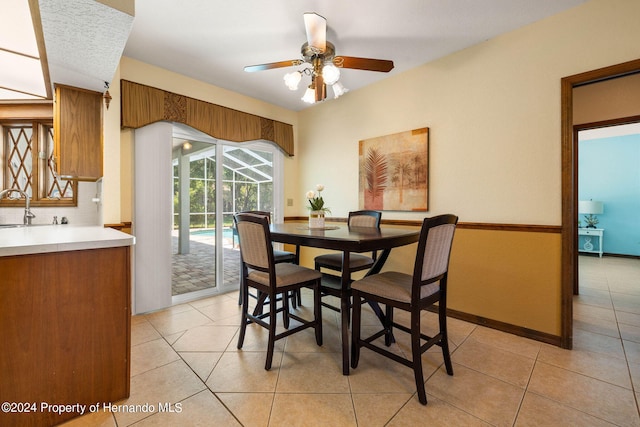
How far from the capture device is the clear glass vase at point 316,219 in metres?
2.43

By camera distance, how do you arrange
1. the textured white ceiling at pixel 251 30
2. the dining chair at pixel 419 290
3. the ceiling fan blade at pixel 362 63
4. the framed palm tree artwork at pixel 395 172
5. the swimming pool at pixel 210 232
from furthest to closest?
the swimming pool at pixel 210 232
the framed palm tree artwork at pixel 395 172
the ceiling fan blade at pixel 362 63
the textured white ceiling at pixel 251 30
the dining chair at pixel 419 290

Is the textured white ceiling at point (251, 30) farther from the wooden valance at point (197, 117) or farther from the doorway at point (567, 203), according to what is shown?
the doorway at point (567, 203)

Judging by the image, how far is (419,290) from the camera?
149 cm

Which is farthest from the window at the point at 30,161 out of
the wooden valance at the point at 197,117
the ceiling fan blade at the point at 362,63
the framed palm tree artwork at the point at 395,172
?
the framed palm tree artwork at the point at 395,172

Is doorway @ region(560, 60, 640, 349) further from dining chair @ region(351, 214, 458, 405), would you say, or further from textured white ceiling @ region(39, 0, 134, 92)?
textured white ceiling @ region(39, 0, 134, 92)

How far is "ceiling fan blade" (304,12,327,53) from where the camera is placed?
1815 millimetres

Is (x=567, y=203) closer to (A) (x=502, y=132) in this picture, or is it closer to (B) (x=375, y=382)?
(A) (x=502, y=132)

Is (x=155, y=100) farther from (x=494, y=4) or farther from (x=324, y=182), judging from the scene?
(x=494, y=4)

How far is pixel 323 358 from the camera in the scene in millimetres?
1893

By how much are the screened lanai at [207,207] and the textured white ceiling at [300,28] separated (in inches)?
39.5

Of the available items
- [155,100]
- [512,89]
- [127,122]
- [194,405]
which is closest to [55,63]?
[127,122]

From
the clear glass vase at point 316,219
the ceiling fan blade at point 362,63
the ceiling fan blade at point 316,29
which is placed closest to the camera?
the ceiling fan blade at point 316,29

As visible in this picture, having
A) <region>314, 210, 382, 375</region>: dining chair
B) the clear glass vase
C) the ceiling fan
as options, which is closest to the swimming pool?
<region>314, 210, 382, 375</region>: dining chair

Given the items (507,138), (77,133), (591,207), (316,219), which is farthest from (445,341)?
(591,207)
